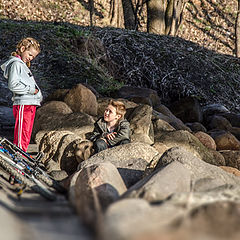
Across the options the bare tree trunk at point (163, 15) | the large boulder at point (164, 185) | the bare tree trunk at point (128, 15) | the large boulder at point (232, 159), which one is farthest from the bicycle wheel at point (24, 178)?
the bare tree trunk at point (128, 15)

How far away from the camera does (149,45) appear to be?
13.1m

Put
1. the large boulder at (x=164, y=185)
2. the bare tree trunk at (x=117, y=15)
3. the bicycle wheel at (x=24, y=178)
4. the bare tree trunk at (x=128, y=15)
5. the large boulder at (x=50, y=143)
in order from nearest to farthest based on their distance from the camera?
the large boulder at (x=164, y=185)
the bicycle wheel at (x=24, y=178)
the large boulder at (x=50, y=143)
the bare tree trunk at (x=117, y=15)
the bare tree trunk at (x=128, y=15)

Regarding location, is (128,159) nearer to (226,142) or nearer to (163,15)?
(226,142)

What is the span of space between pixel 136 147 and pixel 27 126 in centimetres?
159

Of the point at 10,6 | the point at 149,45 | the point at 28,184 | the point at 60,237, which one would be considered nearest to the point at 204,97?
the point at 149,45

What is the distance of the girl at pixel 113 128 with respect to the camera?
17.2ft

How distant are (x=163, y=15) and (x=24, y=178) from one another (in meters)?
14.0

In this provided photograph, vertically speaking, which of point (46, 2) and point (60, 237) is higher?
point (46, 2)

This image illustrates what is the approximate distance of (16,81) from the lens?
496 cm

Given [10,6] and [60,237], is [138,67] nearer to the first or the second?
[60,237]

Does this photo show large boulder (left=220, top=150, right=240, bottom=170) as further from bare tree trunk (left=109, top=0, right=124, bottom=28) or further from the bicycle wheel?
bare tree trunk (left=109, top=0, right=124, bottom=28)

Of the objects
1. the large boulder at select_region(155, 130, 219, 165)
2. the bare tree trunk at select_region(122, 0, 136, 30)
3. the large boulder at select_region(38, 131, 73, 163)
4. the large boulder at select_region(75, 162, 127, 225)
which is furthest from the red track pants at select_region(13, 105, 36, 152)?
the bare tree trunk at select_region(122, 0, 136, 30)

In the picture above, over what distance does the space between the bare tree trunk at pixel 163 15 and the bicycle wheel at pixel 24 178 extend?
Answer: 519 inches

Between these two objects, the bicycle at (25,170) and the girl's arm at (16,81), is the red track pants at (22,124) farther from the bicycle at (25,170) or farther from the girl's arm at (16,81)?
the bicycle at (25,170)
